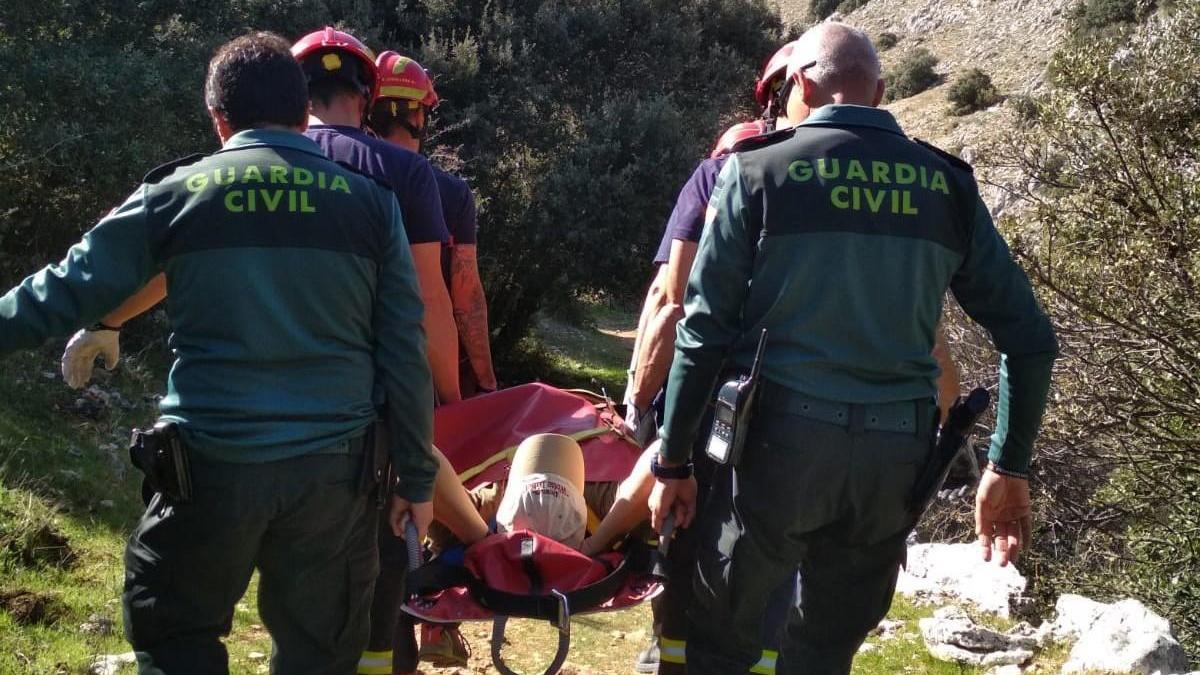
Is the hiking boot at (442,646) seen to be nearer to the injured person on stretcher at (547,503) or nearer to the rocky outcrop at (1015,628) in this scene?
the injured person on stretcher at (547,503)

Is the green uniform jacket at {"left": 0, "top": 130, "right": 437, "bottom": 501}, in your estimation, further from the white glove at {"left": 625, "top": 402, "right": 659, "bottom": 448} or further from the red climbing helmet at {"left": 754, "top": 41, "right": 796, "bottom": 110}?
the red climbing helmet at {"left": 754, "top": 41, "right": 796, "bottom": 110}

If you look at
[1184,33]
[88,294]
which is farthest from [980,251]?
[1184,33]

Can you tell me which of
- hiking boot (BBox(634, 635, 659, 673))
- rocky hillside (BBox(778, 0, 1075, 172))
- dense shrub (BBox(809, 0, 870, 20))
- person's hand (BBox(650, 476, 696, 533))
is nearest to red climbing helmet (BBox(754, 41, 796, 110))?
person's hand (BBox(650, 476, 696, 533))

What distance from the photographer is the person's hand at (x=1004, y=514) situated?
3.20 metres

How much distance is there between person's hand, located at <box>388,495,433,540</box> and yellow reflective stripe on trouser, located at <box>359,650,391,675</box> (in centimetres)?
73

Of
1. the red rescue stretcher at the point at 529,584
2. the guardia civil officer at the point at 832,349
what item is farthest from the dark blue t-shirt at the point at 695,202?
the red rescue stretcher at the point at 529,584

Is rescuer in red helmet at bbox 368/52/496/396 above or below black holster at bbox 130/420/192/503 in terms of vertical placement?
above

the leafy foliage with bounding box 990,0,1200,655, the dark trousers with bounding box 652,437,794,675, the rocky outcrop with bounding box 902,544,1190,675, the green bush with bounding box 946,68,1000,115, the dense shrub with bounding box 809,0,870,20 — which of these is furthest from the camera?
the dense shrub with bounding box 809,0,870,20

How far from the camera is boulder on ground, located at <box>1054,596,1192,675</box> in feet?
15.6

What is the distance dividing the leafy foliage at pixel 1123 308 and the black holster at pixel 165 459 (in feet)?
18.2

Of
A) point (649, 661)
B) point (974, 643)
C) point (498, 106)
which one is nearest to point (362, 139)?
point (649, 661)

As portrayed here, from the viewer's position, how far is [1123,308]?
22.6ft

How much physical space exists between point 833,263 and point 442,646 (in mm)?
2442

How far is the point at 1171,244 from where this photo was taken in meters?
6.95
